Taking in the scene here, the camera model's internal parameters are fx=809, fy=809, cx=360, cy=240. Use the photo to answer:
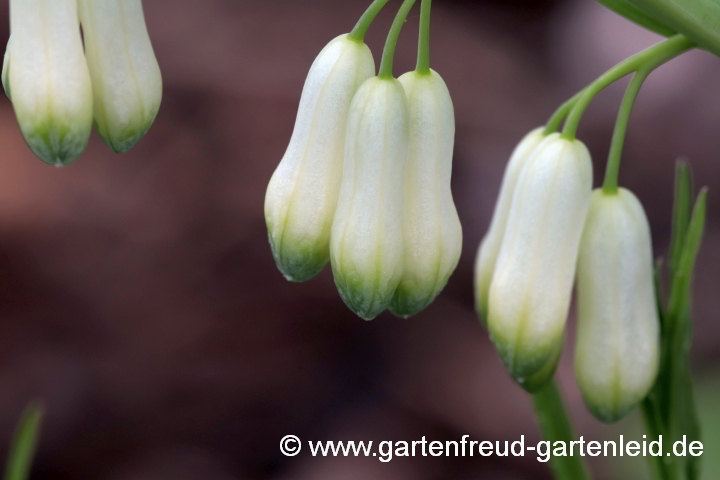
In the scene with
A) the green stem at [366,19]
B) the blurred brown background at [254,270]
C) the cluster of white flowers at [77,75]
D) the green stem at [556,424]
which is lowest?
the green stem at [556,424]

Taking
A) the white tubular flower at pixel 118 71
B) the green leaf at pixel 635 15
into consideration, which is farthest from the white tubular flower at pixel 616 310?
the white tubular flower at pixel 118 71

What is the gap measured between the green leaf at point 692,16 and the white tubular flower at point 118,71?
2.05ft

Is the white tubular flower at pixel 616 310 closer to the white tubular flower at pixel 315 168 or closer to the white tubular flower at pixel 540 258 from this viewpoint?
the white tubular flower at pixel 540 258

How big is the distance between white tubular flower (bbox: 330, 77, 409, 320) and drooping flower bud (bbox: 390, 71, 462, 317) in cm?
3

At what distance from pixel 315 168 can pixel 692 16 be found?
0.51 metres

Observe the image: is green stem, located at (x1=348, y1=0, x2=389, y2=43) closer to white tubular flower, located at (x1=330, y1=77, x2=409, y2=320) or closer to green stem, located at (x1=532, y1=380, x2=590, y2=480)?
white tubular flower, located at (x1=330, y1=77, x2=409, y2=320)

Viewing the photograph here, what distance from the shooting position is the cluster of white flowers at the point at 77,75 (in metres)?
0.99

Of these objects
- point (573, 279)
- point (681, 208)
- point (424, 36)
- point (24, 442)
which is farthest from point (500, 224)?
point (24, 442)

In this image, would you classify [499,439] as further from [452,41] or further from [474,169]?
[452,41]

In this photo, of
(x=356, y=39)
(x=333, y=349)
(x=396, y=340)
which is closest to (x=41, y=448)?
(x=333, y=349)

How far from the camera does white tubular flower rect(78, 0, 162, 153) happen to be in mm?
1050

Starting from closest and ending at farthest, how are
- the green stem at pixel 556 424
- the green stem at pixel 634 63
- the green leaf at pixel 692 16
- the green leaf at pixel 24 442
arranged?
the green leaf at pixel 692 16
the green stem at pixel 634 63
the green stem at pixel 556 424
the green leaf at pixel 24 442

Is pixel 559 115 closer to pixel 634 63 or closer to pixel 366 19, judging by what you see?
pixel 634 63

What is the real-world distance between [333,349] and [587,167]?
2374 millimetres
